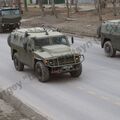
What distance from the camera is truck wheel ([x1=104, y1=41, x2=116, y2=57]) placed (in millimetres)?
22550

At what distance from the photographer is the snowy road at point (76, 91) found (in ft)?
43.8

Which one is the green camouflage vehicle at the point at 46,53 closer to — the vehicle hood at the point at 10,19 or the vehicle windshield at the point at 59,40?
the vehicle windshield at the point at 59,40

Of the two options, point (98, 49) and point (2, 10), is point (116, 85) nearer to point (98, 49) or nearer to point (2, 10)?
point (98, 49)

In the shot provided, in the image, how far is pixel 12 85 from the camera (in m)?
17.7

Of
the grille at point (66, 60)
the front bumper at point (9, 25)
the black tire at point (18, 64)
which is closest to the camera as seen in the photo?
the grille at point (66, 60)

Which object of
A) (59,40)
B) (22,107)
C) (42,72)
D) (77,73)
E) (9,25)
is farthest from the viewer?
(9,25)

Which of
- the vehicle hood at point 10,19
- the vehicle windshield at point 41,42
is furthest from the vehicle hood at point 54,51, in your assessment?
the vehicle hood at point 10,19

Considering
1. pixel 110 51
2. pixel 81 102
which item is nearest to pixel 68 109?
pixel 81 102

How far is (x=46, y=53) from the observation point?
17.7m

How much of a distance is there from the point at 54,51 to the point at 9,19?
23.8m

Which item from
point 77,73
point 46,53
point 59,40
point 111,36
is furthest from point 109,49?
point 46,53

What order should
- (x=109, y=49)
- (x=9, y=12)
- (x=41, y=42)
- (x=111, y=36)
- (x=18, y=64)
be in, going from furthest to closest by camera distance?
(x=9, y=12) → (x=109, y=49) → (x=111, y=36) → (x=18, y=64) → (x=41, y=42)

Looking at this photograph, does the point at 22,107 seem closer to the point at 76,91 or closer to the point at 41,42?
the point at 76,91

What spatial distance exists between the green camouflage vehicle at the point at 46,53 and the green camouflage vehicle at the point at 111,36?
405 cm
